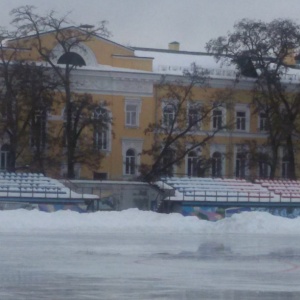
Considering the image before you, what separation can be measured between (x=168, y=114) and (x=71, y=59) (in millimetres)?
8090

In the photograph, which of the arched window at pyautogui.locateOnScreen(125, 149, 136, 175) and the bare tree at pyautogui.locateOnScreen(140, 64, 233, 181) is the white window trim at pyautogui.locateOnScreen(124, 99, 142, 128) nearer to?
the bare tree at pyautogui.locateOnScreen(140, 64, 233, 181)

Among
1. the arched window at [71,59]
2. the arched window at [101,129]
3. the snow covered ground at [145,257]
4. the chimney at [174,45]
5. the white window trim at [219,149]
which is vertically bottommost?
the snow covered ground at [145,257]

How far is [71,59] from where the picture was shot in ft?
231

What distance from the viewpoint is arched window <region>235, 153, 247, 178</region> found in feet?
246

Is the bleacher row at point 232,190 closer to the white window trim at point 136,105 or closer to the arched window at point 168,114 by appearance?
the arched window at point 168,114

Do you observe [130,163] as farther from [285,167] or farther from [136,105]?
[285,167]

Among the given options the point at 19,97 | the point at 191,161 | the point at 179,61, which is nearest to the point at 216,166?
the point at 191,161

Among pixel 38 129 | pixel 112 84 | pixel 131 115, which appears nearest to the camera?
pixel 38 129

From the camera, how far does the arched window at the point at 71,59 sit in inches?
2751

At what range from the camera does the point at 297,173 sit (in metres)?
75.8

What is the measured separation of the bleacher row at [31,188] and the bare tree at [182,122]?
1436 centimetres

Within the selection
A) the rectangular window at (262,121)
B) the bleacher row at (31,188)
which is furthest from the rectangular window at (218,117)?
the bleacher row at (31,188)

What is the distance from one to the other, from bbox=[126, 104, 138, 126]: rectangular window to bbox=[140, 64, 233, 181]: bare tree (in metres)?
1.67

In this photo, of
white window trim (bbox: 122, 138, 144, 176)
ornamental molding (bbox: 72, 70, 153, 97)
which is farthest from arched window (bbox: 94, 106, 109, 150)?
ornamental molding (bbox: 72, 70, 153, 97)
